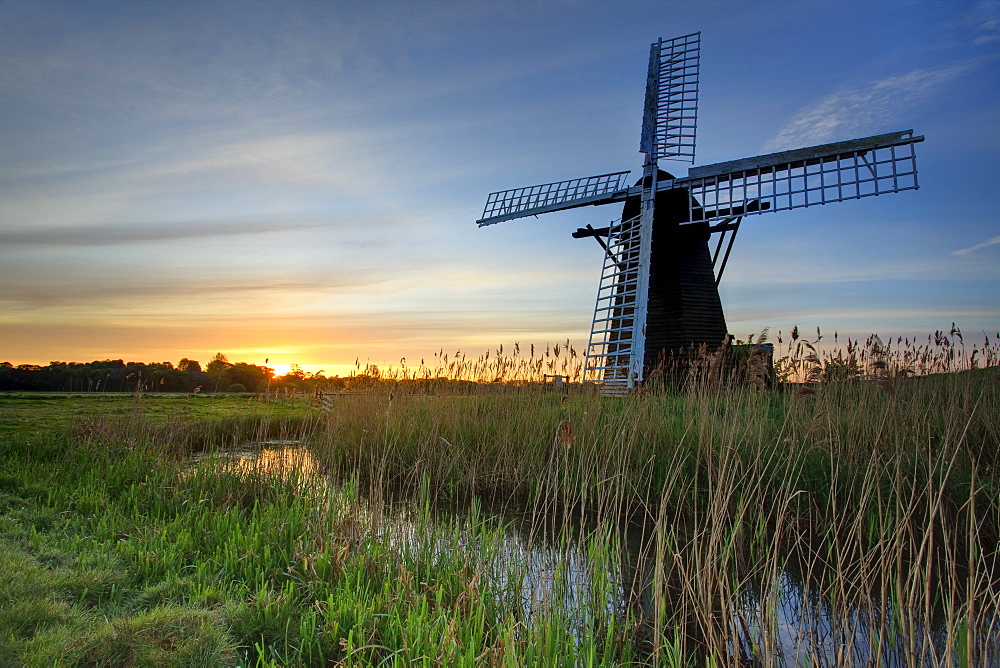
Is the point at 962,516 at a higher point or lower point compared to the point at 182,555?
higher

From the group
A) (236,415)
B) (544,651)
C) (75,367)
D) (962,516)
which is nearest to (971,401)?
(962,516)

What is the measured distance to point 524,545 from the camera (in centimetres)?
444

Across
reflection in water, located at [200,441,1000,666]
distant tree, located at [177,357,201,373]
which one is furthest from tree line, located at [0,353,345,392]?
reflection in water, located at [200,441,1000,666]

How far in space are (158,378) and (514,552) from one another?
40.9 feet

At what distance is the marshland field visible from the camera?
2344 mm

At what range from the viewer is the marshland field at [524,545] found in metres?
2.34

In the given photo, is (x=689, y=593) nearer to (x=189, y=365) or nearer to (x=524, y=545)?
(x=524, y=545)

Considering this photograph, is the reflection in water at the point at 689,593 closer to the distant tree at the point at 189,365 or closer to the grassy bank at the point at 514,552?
the grassy bank at the point at 514,552

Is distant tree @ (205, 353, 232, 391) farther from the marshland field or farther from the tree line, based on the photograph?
the marshland field

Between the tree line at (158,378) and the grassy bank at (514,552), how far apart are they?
194 centimetres

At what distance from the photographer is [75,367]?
11.3 metres

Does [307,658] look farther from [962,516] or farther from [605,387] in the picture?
[605,387]

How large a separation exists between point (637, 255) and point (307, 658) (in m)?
12.1

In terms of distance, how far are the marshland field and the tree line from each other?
162cm
